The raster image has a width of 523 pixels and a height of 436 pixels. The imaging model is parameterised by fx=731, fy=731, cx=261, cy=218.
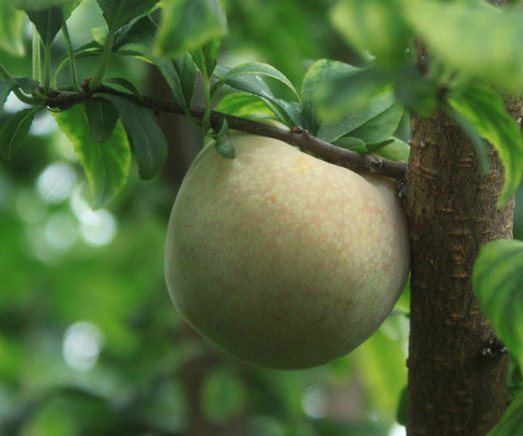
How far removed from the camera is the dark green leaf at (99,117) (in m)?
0.64

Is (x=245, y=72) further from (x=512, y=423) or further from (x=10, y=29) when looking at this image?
(x=512, y=423)

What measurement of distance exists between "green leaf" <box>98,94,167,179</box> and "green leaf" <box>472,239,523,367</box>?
11.5 inches

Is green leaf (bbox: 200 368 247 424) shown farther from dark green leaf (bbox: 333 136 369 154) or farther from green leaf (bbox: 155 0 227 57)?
green leaf (bbox: 155 0 227 57)

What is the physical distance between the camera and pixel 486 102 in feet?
1.48

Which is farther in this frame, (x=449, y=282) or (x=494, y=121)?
(x=449, y=282)

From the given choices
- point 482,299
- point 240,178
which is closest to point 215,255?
point 240,178

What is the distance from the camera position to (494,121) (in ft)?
1.52

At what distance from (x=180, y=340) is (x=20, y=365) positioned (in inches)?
55.0

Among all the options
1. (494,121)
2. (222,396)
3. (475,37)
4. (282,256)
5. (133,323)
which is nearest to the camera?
(475,37)

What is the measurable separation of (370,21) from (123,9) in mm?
264

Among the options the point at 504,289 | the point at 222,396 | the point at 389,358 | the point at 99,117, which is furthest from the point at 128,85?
the point at 222,396

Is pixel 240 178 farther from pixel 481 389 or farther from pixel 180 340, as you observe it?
pixel 180 340

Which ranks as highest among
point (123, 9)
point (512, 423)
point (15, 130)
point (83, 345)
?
point (123, 9)

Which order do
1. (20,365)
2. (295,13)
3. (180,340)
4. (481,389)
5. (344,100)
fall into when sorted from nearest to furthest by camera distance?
(344,100), (481,389), (180,340), (295,13), (20,365)
